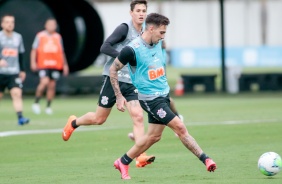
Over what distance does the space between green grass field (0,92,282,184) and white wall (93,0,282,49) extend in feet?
114

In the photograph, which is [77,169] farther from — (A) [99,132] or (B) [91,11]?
(B) [91,11]

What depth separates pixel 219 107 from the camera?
26.5 meters

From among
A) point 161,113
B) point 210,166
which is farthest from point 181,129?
point 210,166

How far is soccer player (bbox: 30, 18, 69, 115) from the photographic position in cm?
2577

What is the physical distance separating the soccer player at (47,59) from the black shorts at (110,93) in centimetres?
1078

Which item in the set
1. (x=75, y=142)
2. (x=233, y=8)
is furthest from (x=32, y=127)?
(x=233, y=8)

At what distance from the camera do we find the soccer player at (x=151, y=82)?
12.4 meters

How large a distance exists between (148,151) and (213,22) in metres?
46.5

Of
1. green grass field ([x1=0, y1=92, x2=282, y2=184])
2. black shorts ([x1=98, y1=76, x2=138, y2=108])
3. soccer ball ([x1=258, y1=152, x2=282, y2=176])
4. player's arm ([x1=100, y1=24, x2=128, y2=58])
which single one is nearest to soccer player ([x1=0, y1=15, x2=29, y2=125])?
green grass field ([x1=0, y1=92, x2=282, y2=184])

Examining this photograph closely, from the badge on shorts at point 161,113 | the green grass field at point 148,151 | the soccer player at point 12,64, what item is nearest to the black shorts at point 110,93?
the green grass field at point 148,151

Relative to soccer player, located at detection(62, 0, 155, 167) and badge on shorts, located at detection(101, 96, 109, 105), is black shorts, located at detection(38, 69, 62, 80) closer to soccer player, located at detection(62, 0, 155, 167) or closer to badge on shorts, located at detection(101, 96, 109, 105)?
soccer player, located at detection(62, 0, 155, 167)

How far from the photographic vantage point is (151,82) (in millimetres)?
12578

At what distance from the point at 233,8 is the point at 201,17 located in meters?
2.24

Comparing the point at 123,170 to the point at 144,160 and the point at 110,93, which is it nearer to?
the point at 144,160
